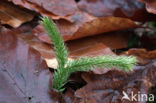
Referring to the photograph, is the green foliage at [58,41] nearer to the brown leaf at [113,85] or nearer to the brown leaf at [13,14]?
the brown leaf at [113,85]

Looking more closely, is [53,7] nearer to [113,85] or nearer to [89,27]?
[89,27]

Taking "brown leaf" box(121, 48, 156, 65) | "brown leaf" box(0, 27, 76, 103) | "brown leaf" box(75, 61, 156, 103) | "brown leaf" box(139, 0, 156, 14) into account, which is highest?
"brown leaf" box(139, 0, 156, 14)

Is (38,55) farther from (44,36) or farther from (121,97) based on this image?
(121,97)

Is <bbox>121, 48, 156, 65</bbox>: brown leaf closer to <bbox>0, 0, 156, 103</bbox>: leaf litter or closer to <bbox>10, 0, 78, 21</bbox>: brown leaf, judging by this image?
<bbox>0, 0, 156, 103</bbox>: leaf litter

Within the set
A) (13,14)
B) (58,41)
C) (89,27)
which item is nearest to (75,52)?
(89,27)

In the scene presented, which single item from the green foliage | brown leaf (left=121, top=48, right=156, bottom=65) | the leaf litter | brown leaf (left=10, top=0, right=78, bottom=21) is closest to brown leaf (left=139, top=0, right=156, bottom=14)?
the leaf litter

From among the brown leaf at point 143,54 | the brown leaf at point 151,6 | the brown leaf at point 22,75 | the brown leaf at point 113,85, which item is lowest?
the brown leaf at point 113,85

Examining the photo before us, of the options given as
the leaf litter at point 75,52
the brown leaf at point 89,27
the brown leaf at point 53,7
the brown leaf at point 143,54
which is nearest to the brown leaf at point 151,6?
the leaf litter at point 75,52
